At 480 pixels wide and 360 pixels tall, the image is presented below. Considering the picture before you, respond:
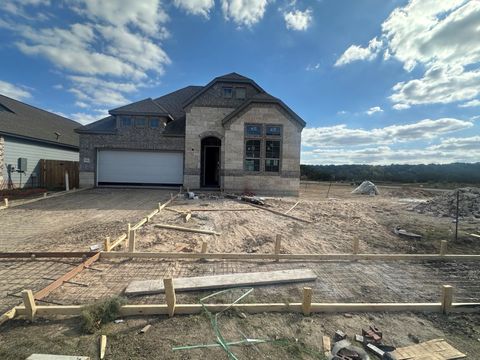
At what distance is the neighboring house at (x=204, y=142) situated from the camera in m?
17.3

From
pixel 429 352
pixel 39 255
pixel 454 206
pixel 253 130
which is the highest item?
pixel 253 130

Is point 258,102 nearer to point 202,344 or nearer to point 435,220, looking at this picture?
point 435,220

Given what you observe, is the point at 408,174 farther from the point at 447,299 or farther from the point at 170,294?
the point at 170,294

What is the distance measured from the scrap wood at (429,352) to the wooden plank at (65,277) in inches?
201

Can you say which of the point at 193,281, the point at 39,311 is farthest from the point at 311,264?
the point at 39,311

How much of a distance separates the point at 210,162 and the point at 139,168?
5.21 m

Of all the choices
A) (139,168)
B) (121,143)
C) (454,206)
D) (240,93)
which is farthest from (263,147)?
(454,206)

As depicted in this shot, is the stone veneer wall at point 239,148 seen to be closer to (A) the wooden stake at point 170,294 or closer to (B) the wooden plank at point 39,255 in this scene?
(B) the wooden plank at point 39,255

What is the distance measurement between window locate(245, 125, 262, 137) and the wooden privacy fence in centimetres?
1311

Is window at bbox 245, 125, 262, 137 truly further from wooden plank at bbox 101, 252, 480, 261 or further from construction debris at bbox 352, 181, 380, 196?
wooden plank at bbox 101, 252, 480, 261

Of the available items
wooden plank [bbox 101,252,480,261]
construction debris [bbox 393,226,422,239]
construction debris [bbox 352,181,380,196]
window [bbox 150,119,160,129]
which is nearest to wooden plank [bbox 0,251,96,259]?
wooden plank [bbox 101,252,480,261]

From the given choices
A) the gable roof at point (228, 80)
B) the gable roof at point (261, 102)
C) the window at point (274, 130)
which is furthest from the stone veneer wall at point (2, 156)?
the window at point (274, 130)

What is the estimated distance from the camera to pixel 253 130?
1734cm

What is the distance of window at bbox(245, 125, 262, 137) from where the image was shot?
56.8 ft
